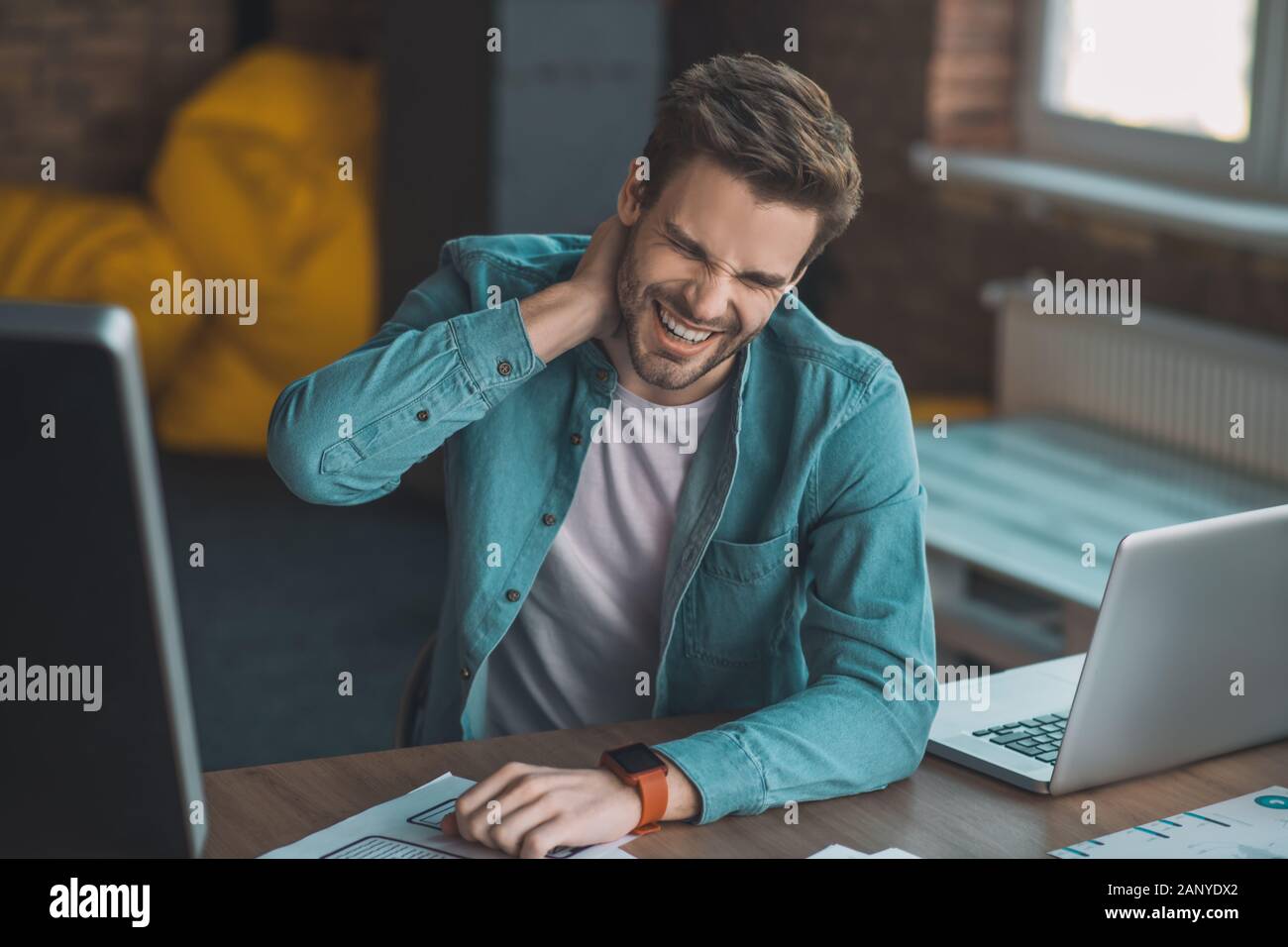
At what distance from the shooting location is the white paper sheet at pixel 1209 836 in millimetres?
1431

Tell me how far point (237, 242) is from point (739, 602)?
3.62 meters

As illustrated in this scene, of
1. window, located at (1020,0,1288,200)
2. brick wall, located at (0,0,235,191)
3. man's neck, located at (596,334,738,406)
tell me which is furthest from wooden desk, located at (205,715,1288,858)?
brick wall, located at (0,0,235,191)

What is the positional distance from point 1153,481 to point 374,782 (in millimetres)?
2230

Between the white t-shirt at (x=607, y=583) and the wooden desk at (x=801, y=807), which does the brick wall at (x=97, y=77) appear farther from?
the wooden desk at (x=801, y=807)

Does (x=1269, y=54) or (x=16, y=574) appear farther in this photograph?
(x=1269, y=54)

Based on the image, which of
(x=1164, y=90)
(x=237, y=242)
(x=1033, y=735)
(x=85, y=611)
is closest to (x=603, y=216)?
(x=237, y=242)

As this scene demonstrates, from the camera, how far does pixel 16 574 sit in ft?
3.03

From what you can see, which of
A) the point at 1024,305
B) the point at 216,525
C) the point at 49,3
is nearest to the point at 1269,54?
the point at 1024,305

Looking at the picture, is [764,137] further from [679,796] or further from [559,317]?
[679,796]

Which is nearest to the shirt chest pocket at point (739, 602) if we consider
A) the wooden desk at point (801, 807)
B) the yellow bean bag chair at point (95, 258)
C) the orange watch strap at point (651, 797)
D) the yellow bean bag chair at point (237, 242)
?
the wooden desk at point (801, 807)

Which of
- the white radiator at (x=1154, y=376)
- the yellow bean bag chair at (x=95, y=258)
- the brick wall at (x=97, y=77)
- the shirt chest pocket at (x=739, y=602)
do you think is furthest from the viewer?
the brick wall at (x=97, y=77)

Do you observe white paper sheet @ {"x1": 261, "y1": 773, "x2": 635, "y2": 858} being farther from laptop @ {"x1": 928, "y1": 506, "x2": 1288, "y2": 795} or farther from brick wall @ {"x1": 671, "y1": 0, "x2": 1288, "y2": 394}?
brick wall @ {"x1": 671, "y1": 0, "x2": 1288, "y2": 394}

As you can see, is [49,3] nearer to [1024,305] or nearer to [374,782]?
[1024,305]

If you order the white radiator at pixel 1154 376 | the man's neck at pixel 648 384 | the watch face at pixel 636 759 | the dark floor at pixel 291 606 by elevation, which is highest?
the man's neck at pixel 648 384
